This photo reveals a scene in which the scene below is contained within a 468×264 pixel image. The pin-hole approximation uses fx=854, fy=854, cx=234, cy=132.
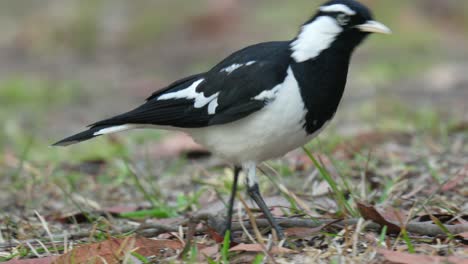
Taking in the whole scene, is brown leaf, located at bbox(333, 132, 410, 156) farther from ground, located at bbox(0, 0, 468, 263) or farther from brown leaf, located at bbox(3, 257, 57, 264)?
brown leaf, located at bbox(3, 257, 57, 264)

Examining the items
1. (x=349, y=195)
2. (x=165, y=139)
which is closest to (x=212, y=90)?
(x=349, y=195)

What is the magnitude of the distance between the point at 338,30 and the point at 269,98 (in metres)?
0.40

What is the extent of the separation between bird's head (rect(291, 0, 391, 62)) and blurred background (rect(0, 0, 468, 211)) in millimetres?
2326

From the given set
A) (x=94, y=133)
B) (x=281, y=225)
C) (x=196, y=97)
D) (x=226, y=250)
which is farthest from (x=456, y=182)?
(x=94, y=133)

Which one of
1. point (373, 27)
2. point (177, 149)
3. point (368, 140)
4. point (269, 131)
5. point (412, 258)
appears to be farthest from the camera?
point (177, 149)

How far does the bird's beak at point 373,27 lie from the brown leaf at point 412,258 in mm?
912

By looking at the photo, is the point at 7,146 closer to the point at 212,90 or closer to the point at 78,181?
the point at 78,181

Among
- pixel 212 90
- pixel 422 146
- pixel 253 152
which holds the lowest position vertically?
pixel 422 146

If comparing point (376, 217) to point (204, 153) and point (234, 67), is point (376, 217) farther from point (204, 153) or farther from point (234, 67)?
point (204, 153)

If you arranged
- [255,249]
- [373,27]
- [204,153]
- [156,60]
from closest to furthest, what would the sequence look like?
1. [255,249]
2. [373,27]
3. [204,153]
4. [156,60]

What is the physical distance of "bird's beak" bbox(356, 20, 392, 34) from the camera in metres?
3.21

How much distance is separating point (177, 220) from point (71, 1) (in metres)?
9.52

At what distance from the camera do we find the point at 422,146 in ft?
16.6

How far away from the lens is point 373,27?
323 centimetres
